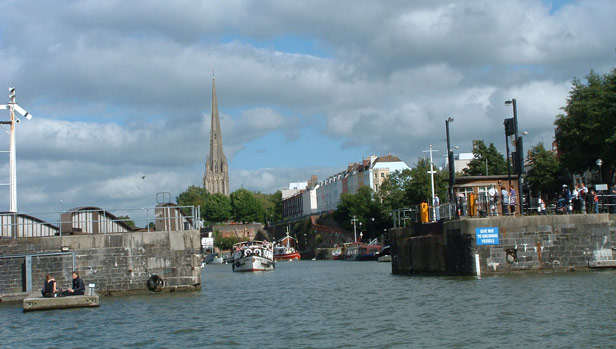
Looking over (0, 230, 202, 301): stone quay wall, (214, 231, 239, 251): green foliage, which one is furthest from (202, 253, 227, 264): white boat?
(0, 230, 202, 301): stone quay wall

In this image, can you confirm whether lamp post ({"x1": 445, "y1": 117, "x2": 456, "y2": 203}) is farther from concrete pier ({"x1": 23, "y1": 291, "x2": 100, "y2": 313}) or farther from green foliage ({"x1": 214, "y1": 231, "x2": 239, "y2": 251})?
green foliage ({"x1": 214, "y1": 231, "x2": 239, "y2": 251})

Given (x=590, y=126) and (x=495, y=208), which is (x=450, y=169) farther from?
(x=590, y=126)

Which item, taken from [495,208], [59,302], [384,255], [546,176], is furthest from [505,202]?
[384,255]

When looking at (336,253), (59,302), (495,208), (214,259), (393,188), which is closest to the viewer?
(59,302)

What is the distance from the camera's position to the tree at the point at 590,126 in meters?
52.5

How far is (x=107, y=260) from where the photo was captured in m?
35.8

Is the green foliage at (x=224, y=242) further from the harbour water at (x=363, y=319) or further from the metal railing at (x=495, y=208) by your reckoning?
the harbour water at (x=363, y=319)

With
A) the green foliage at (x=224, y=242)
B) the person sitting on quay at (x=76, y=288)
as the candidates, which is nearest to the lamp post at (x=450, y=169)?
the person sitting on quay at (x=76, y=288)

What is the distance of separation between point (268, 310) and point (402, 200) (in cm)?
8731

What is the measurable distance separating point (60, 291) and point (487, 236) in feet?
63.3

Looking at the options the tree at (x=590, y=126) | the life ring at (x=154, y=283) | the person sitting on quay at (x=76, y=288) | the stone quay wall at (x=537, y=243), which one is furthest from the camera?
the tree at (x=590, y=126)

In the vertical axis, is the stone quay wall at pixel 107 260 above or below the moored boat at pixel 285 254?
above

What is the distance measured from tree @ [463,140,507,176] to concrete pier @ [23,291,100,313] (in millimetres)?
76951

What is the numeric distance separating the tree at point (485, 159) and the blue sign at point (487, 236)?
66.7 meters
